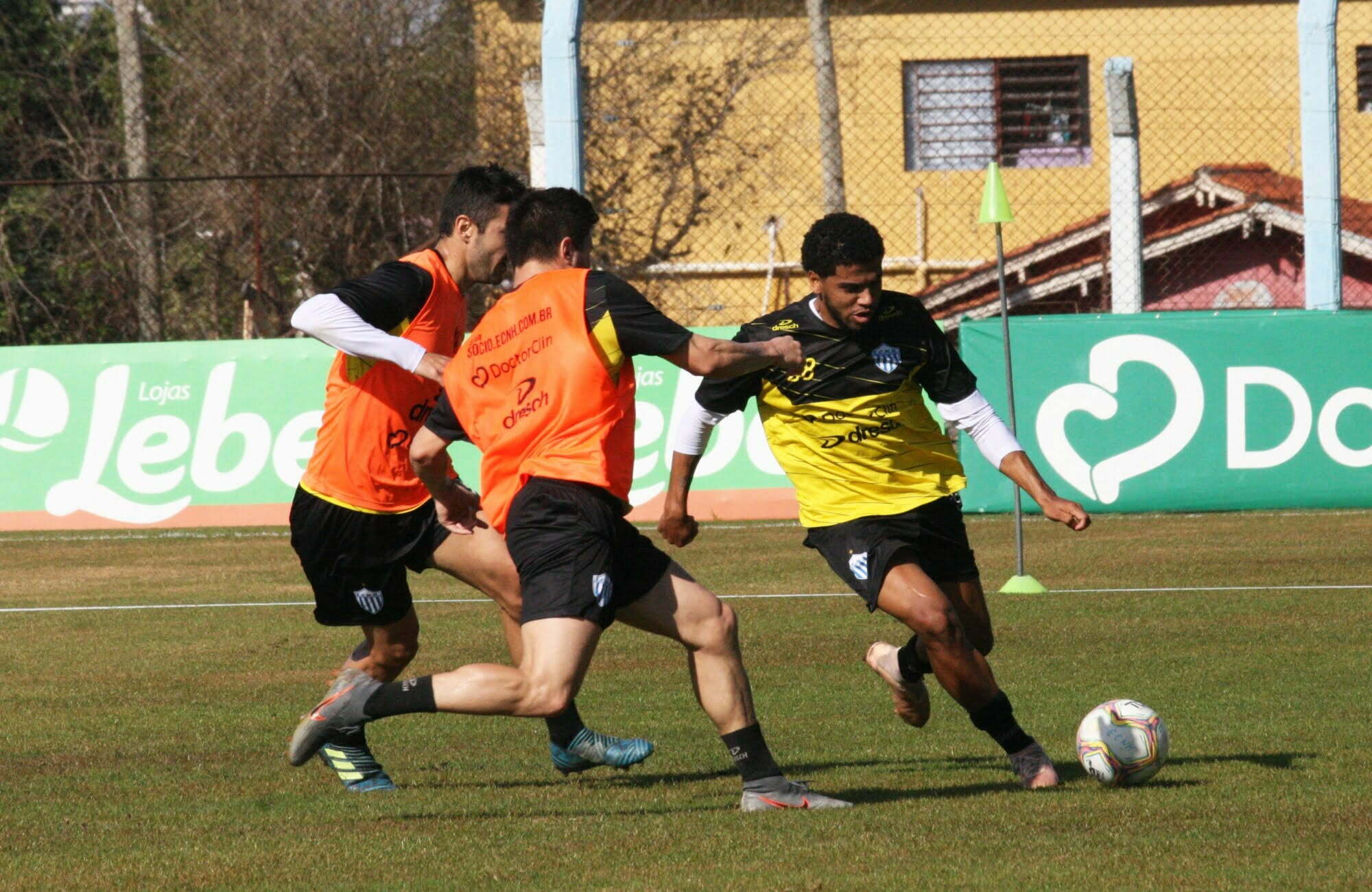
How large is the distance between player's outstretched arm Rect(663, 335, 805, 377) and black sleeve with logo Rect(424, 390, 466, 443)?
756 millimetres

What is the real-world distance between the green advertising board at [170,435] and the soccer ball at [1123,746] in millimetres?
9589

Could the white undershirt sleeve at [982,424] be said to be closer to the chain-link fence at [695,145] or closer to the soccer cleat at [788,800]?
the soccer cleat at [788,800]

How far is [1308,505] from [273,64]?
44.4 ft

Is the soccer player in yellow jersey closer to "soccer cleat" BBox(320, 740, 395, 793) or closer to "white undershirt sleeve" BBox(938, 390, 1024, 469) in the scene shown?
"white undershirt sleeve" BBox(938, 390, 1024, 469)

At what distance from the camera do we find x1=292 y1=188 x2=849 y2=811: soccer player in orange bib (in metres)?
5.53

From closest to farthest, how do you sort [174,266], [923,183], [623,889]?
[623,889] → [174,266] → [923,183]

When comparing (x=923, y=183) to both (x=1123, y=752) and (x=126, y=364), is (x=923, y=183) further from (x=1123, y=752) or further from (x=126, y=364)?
(x=1123, y=752)

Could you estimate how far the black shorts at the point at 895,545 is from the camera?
6332mm

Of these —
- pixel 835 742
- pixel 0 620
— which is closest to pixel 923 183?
pixel 0 620

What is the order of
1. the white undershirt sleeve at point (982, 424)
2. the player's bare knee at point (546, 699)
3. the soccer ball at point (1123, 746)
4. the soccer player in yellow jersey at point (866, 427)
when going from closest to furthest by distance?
1. the player's bare knee at point (546, 699)
2. the soccer ball at point (1123, 746)
3. the soccer player in yellow jersey at point (866, 427)
4. the white undershirt sleeve at point (982, 424)

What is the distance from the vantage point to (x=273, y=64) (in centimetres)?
2278

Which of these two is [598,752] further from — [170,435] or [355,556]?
[170,435]

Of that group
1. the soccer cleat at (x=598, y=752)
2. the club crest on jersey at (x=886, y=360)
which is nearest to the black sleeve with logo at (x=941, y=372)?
the club crest on jersey at (x=886, y=360)

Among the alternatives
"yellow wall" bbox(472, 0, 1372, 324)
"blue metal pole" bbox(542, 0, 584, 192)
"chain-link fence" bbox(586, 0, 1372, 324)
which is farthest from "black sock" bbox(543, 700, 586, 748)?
"yellow wall" bbox(472, 0, 1372, 324)
